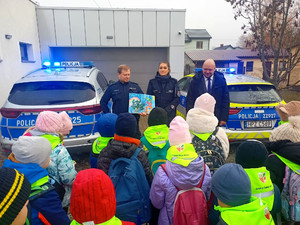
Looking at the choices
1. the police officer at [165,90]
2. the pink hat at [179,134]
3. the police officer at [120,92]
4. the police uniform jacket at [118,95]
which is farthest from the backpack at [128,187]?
the police officer at [165,90]

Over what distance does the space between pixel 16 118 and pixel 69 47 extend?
6.94 meters

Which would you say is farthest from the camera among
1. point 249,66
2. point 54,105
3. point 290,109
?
point 249,66

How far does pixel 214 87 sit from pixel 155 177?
8.18ft

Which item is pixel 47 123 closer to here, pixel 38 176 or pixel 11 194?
pixel 38 176

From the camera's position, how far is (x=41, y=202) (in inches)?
60.0

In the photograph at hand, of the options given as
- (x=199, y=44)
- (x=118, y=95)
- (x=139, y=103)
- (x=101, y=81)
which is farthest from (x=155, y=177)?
(x=199, y=44)

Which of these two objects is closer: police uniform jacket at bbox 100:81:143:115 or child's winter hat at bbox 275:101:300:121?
child's winter hat at bbox 275:101:300:121

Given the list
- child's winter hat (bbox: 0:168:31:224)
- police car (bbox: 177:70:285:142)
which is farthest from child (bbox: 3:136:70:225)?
police car (bbox: 177:70:285:142)

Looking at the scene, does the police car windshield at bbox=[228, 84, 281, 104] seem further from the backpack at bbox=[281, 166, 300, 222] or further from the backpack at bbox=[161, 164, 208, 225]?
the backpack at bbox=[161, 164, 208, 225]

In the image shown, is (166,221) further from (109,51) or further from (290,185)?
(109,51)

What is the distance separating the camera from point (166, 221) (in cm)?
186

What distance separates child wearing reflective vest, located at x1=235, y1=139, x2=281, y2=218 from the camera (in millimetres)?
1633

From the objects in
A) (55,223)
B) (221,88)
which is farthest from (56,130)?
(221,88)

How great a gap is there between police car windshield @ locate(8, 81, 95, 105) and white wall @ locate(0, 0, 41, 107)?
11.0 feet
